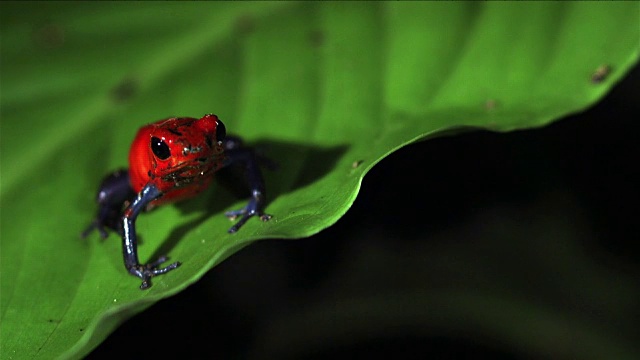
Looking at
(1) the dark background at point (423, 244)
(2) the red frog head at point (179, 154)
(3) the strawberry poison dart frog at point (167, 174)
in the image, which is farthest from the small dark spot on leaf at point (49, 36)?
→ (1) the dark background at point (423, 244)

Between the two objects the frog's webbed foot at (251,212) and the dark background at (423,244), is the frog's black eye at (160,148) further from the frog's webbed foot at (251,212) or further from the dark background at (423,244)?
the dark background at (423,244)

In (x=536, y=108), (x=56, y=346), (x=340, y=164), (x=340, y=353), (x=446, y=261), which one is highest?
(x=536, y=108)

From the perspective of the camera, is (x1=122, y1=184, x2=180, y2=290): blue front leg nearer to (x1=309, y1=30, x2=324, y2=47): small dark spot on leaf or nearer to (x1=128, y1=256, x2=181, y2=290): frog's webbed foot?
(x1=128, y1=256, x2=181, y2=290): frog's webbed foot

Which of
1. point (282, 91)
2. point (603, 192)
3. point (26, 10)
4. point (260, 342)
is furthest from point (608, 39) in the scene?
point (26, 10)

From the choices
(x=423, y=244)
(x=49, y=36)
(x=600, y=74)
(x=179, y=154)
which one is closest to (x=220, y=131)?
(x=179, y=154)

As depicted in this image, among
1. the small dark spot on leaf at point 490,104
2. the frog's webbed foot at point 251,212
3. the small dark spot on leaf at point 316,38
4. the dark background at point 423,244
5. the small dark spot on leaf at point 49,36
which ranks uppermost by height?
the small dark spot on leaf at point 490,104

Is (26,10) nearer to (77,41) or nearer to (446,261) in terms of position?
(77,41)
